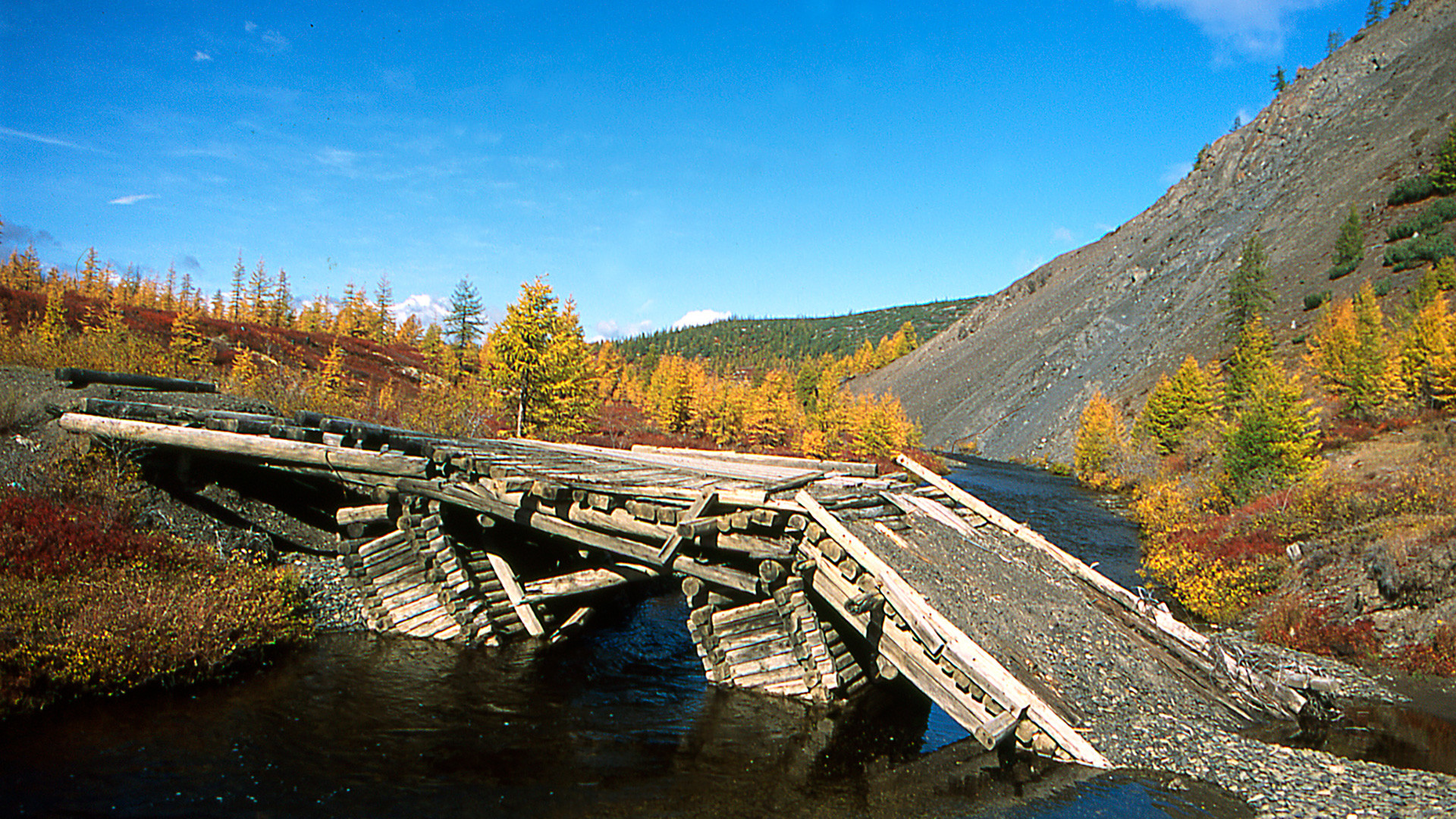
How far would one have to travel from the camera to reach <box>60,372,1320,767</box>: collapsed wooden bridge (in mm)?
10555

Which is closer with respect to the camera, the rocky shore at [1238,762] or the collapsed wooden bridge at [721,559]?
the rocky shore at [1238,762]

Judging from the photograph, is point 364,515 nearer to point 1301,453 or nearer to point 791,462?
point 791,462

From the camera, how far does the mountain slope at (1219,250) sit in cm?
7219

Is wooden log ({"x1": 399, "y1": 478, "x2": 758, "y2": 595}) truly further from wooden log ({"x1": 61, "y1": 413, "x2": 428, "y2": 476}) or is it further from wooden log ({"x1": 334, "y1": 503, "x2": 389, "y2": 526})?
wooden log ({"x1": 334, "y1": 503, "x2": 389, "y2": 526})

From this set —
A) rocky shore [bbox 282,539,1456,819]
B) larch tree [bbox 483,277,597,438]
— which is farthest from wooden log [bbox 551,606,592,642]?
larch tree [bbox 483,277,597,438]

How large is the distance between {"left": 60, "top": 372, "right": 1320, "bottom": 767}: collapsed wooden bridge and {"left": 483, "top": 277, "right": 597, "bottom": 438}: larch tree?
61.2 ft

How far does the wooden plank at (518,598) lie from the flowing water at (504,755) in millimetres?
898

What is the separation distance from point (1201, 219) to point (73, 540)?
113 m

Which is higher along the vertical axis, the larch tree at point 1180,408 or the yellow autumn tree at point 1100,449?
the larch tree at point 1180,408

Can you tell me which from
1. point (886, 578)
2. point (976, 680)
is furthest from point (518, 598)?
point (976, 680)

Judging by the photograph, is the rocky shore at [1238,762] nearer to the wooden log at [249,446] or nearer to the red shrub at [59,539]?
the wooden log at [249,446]

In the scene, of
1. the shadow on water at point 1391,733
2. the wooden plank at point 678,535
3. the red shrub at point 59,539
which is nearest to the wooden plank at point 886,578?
the wooden plank at point 678,535

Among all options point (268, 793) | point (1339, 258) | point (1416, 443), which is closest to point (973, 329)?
point (1339, 258)

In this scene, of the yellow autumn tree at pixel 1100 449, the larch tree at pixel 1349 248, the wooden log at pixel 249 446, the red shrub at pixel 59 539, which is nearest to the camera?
the red shrub at pixel 59 539
